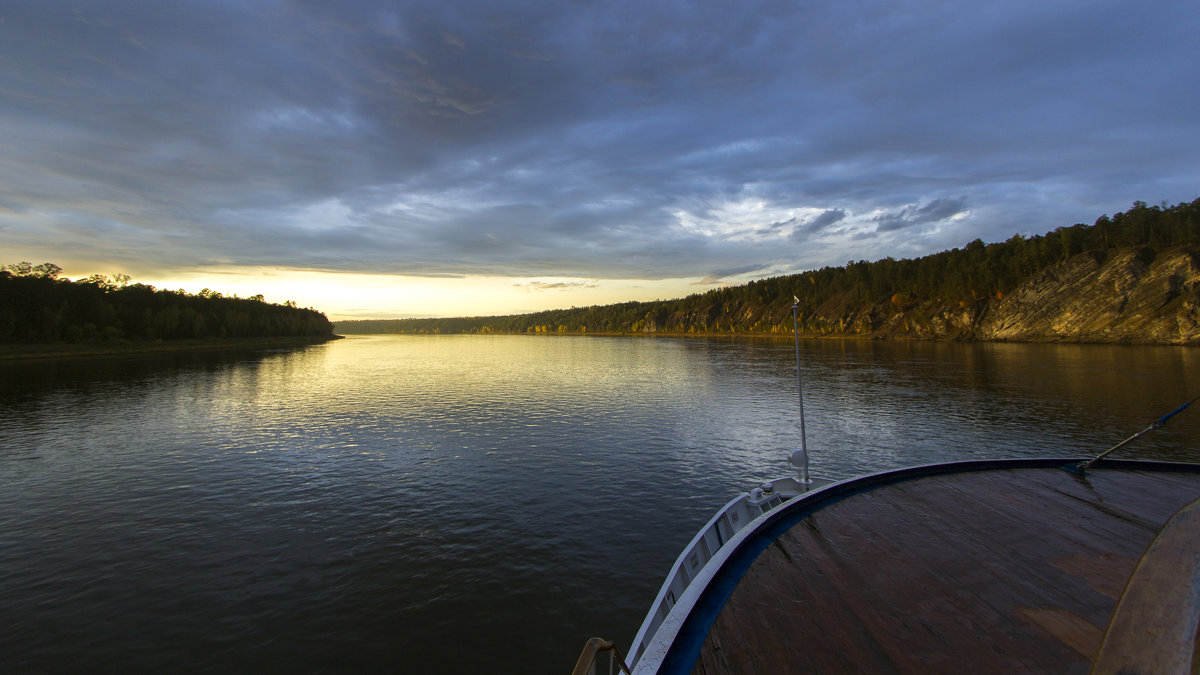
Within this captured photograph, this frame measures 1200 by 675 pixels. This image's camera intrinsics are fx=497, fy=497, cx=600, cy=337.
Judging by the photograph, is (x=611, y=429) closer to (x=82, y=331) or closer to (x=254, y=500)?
(x=254, y=500)

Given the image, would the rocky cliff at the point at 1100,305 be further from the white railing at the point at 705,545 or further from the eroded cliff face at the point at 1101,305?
the white railing at the point at 705,545

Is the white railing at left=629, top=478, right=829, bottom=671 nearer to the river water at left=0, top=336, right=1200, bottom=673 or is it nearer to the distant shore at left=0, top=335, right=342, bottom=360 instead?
the river water at left=0, top=336, right=1200, bottom=673

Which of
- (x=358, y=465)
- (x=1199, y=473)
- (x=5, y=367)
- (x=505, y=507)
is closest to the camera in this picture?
(x=1199, y=473)

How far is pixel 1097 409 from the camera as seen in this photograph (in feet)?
153

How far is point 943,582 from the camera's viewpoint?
28.5ft

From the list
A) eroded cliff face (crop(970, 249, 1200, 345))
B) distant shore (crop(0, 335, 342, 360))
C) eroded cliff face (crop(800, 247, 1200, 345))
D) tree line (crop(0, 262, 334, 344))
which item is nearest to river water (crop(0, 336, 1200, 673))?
eroded cliff face (crop(970, 249, 1200, 345))

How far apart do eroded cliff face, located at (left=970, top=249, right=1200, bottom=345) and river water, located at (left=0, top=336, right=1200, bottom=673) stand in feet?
299

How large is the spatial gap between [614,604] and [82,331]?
195931mm

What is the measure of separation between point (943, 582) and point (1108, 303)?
191 m

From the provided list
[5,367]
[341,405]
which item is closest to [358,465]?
[341,405]

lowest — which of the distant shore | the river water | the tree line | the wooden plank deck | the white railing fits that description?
the river water

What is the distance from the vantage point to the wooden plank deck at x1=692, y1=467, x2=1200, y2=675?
673 centimetres

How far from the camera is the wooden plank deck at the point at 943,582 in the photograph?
265 inches

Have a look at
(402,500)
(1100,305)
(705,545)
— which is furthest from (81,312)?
(1100,305)
